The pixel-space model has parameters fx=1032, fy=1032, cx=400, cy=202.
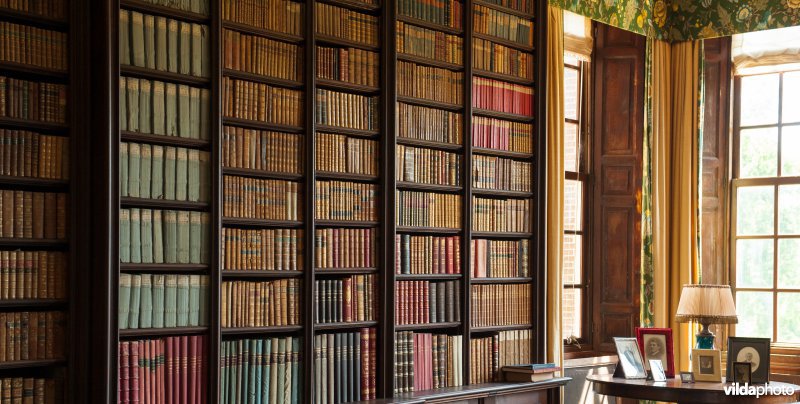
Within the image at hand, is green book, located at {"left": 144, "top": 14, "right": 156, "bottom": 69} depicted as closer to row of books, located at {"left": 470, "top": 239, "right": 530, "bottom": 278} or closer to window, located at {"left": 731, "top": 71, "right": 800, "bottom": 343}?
row of books, located at {"left": 470, "top": 239, "right": 530, "bottom": 278}

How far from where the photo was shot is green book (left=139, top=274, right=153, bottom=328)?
4.50m

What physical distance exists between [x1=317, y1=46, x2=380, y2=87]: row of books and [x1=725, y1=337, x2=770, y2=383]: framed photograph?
268cm

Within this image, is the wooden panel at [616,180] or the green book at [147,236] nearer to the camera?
the green book at [147,236]

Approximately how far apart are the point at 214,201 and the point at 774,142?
4.77 m

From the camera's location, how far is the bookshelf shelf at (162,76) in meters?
4.46

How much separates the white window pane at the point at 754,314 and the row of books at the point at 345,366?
360 cm

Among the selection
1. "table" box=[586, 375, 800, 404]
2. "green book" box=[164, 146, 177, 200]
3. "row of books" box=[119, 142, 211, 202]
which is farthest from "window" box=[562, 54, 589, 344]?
"green book" box=[164, 146, 177, 200]

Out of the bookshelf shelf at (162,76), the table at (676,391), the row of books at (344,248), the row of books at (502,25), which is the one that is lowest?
the table at (676,391)

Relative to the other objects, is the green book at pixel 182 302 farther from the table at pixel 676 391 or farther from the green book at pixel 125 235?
the table at pixel 676 391

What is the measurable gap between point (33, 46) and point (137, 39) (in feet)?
1.45

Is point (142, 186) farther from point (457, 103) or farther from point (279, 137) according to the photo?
point (457, 103)

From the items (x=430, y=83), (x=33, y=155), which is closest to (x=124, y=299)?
(x=33, y=155)

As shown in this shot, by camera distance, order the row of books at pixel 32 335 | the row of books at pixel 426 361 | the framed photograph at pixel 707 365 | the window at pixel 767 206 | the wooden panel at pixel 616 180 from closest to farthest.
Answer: the row of books at pixel 32 335, the row of books at pixel 426 361, the framed photograph at pixel 707 365, the wooden panel at pixel 616 180, the window at pixel 767 206

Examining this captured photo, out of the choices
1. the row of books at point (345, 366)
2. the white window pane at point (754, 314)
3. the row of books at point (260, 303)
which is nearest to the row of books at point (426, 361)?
the row of books at point (345, 366)
